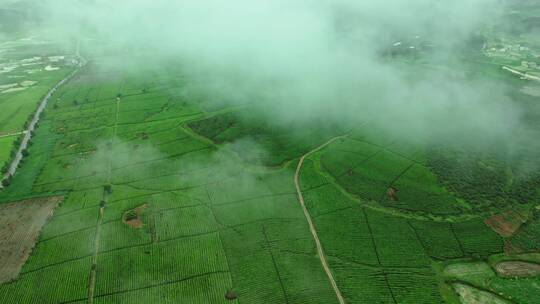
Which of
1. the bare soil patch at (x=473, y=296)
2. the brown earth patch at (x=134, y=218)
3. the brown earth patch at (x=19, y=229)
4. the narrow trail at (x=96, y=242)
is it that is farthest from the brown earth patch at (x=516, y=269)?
the brown earth patch at (x=19, y=229)

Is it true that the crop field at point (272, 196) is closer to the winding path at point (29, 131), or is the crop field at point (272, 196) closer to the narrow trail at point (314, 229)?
the narrow trail at point (314, 229)

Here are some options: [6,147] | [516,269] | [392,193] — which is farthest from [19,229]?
[516,269]

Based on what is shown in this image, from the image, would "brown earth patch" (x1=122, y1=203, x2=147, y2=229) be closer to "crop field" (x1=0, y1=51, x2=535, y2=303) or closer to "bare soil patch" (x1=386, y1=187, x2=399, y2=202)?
"crop field" (x1=0, y1=51, x2=535, y2=303)

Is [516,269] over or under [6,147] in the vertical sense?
under

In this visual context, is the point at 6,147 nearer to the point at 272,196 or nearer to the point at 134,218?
the point at 134,218

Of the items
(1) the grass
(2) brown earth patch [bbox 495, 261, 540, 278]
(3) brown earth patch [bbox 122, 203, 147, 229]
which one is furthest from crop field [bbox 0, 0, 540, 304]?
(3) brown earth patch [bbox 122, 203, 147, 229]
